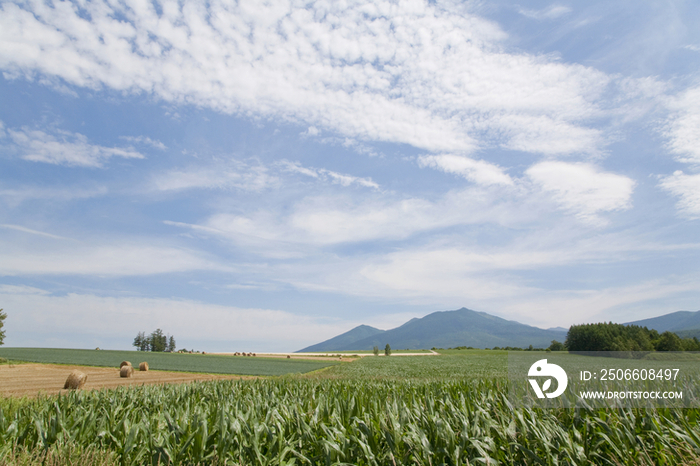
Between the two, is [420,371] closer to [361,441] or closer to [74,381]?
[74,381]

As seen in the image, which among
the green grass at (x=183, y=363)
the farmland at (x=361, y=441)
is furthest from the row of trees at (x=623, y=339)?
the farmland at (x=361, y=441)

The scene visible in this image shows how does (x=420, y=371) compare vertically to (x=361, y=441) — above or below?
below

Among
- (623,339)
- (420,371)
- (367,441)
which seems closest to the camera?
(367,441)

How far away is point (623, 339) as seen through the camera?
8956 cm

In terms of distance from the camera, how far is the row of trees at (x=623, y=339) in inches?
2968

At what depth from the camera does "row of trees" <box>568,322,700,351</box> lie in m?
75.4

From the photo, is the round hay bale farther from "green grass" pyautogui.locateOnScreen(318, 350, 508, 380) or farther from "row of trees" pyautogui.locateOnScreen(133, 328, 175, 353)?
"row of trees" pyautogui.locateOnScreen(133, 328, 175, 353)

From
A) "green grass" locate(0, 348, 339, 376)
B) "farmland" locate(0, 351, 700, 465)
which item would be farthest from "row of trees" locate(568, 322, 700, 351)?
"farmland" locate(0, 351, 700, 465)

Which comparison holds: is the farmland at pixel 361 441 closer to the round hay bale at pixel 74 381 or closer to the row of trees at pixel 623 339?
the round hay bale at pixel 74 381

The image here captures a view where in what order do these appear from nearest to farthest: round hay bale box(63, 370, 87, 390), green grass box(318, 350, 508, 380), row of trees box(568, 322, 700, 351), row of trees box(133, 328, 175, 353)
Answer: round hay bale box(63, 370, 87, 390) < green grass box(318, 350, 508, 380) < row of trees box(568, 322, 700, 351) < row of trees box(133, 328, 175, 353)

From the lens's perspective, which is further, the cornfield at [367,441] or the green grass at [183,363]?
the green grass at [183,363]

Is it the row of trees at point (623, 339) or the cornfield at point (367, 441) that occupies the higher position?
the cornfield at point (367, 441)

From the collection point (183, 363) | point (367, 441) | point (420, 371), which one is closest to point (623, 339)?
point (420, 371)

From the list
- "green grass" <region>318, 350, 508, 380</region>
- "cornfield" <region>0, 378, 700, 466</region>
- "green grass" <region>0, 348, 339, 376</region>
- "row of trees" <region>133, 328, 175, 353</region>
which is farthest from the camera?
"row of trees" <region>133, 328, 175, 353</region>
